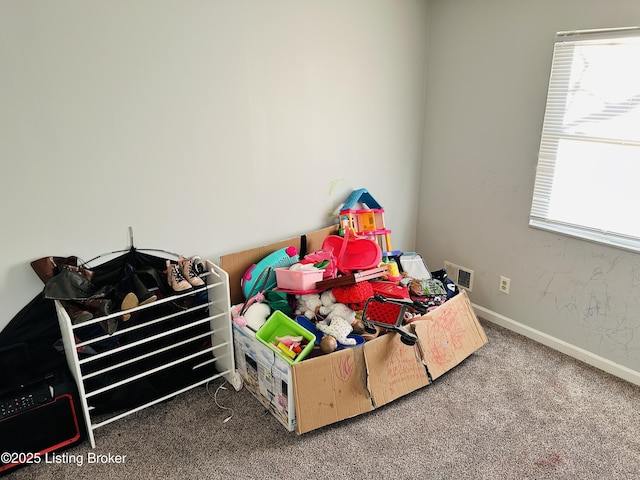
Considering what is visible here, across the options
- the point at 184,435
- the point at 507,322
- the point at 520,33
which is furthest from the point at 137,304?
the point at 520,33

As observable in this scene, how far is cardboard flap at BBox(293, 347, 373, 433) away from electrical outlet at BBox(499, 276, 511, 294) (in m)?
1.25

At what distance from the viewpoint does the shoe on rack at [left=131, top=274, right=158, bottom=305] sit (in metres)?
1.98

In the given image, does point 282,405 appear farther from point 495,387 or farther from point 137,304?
point 495,387

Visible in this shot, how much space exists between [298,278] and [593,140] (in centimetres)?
165

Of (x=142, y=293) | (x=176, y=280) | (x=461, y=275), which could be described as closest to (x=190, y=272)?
(x=176, y=280)

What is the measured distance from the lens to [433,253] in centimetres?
330

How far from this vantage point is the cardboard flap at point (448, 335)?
2355mm

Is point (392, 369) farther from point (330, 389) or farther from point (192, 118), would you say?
point (192, 118)

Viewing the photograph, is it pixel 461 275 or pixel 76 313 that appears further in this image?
pixel 461 275

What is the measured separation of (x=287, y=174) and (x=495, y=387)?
160 centimetres

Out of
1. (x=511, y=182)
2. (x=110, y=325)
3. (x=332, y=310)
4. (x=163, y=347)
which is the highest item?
(x=511, y=182)

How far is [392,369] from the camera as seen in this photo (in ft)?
7.29

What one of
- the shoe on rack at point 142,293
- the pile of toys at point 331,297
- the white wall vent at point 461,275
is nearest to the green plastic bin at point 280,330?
the pile of toys at point 331,297

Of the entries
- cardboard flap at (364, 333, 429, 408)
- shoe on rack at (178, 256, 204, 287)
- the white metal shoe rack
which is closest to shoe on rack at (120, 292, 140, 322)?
the white metal shoe rack
